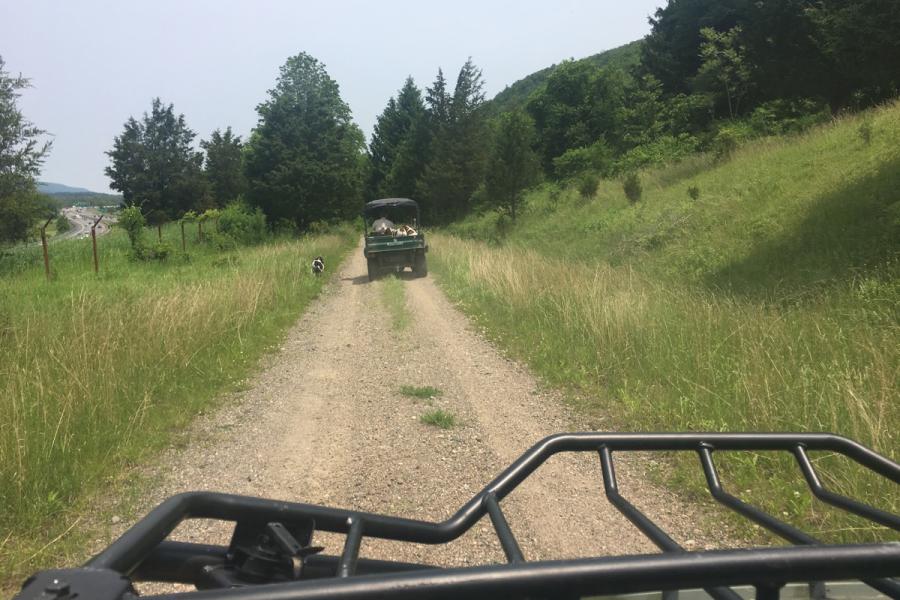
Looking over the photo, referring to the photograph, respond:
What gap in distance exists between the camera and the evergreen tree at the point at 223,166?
71.3 metres

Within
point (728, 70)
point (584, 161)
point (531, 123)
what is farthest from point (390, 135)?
point (728, 70)

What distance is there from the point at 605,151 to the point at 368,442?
124 feet

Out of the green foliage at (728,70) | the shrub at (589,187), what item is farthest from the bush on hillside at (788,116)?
the shrub at (589,187)

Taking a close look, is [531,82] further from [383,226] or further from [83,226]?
[383,226]

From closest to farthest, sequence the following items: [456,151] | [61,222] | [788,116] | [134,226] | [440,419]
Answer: [440,419] < [134,226] < [788,116] < [61,222] < [456,151]

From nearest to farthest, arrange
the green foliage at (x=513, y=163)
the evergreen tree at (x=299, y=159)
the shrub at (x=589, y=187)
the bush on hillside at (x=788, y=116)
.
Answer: the bush on hillside at (x=788, y=116), the shrub at (x=589, y=187), the green foliage at (x=513, y=163), the evergreen tree at (x=299, y=159)

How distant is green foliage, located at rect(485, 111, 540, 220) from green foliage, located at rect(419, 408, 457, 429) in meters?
25.2

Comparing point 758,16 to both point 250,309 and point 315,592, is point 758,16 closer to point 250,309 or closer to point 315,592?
point 250,309

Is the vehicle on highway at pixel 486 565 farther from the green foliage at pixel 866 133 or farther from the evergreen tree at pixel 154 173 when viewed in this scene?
Answer: the evergreen tree at pixel 154 173

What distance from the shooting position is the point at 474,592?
0.92 meters

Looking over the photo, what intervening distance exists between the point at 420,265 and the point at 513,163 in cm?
1238

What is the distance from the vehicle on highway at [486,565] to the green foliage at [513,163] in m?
29.2

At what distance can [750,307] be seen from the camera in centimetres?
766

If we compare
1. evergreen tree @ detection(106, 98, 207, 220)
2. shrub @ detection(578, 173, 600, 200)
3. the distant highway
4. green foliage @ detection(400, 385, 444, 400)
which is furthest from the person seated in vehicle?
evergreen tree @ detection(106, 98, 207, 220)
